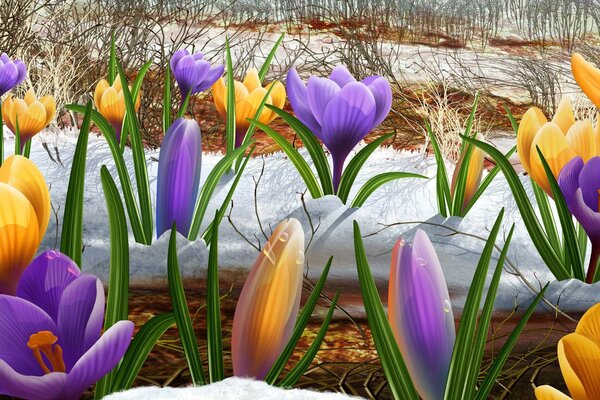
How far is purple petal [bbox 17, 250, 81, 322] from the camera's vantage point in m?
0.35

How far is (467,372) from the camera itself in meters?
0.38

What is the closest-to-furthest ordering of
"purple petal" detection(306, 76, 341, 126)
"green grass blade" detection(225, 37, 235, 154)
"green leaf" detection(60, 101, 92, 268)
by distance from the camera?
"green leaf" detection(60, 101, 92, 268) → "purple petal" detection(306, 76, 341, 126) → "green grass blade" detection(225, 37, 235, 154)

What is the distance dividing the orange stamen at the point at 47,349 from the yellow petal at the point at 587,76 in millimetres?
385

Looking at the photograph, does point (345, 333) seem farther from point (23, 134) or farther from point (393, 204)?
point (23, 134)

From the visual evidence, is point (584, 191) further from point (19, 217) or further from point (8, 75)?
point (8, 75)

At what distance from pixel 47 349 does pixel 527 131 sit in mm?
398

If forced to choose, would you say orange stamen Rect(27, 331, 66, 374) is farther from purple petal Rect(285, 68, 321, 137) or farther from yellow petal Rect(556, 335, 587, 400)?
purple petal Rect(285, 68, 321, 137)

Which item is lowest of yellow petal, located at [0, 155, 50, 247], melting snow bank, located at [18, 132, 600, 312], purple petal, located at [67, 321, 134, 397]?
melting snow bank, located at [18, 132, 600, 312]

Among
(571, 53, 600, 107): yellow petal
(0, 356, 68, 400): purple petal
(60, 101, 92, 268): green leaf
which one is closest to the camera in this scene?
(0, 356, 68, 400): purple petal

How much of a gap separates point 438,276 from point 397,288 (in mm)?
22

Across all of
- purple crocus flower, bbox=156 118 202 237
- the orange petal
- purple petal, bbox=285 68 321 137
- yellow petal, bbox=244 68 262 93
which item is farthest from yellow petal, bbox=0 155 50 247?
yellow petal, bbox=244 68 262 93

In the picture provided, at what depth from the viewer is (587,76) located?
53 cm

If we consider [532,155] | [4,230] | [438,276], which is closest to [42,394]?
[4,230]

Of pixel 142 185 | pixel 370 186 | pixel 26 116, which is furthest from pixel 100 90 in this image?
pixel 370 186
